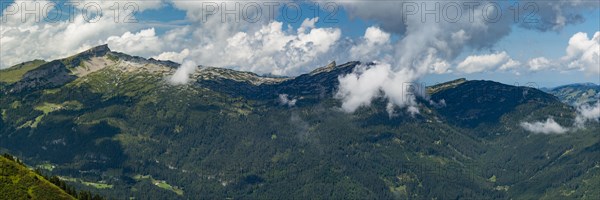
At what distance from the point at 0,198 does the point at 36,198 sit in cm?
1074

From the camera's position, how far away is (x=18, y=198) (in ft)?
648

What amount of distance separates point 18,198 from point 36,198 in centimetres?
543

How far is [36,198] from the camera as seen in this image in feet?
656

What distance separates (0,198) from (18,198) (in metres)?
5.33

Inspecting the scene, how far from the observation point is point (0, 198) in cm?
19562
